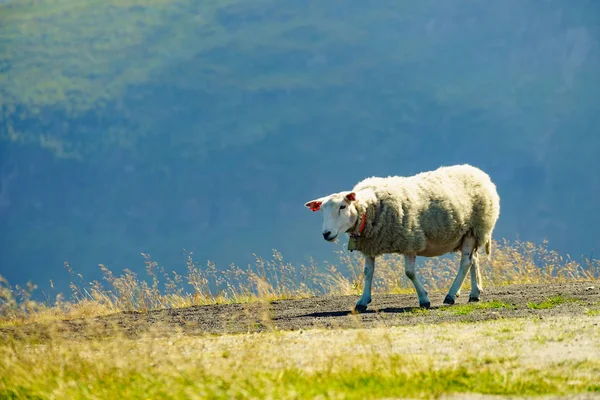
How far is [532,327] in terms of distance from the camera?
34.7 ft

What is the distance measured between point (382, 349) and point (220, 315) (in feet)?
22.5

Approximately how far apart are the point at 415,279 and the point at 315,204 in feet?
7.15

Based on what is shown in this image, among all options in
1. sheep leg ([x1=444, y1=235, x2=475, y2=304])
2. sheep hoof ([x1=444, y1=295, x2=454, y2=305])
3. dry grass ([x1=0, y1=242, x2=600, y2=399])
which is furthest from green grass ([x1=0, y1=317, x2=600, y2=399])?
sheep leg ([x1=444, y1=235, x2=475, y2=304])

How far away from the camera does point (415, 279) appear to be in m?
14.5

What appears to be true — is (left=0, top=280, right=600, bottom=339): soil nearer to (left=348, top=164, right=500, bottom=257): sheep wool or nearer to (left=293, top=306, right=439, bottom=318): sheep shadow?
(left=293, top=306, right=439, bottom=318): sheep shadow

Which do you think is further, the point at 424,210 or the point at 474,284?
the point at 474,284

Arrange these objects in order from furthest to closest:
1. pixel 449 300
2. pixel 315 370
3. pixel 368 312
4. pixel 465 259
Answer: pixel 465 259
pixel 449 300
pixel 368 312
pixel 315 370

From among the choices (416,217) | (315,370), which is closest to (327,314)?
(416,217)

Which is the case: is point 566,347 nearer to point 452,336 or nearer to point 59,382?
point 452,336

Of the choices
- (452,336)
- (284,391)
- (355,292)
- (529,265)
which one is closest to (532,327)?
(452,336)

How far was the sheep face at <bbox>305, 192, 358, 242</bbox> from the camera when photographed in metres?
13.8

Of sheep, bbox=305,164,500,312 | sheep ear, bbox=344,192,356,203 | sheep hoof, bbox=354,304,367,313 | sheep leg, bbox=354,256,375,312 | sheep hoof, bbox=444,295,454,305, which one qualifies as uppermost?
sheep ear, bbox=344,192,356,203

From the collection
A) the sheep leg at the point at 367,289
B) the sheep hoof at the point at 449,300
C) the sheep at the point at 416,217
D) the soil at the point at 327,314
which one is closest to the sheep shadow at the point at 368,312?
the soil at the point at 327,314

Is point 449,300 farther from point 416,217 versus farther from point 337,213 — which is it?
point 337,213
